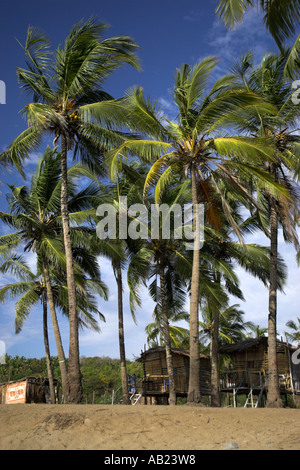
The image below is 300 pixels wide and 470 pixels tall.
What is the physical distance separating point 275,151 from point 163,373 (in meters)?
17.3

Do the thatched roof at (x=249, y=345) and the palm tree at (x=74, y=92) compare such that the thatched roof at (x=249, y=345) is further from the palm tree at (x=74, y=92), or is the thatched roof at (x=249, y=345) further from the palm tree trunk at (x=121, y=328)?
the palm tree at (x=74, y=92)

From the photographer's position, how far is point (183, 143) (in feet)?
47.0

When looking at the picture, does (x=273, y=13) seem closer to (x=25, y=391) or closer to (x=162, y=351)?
(x=25, y=391)

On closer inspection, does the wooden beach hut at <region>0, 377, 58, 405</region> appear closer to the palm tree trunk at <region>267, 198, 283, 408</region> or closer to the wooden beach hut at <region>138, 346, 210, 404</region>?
the wooden beach hut at <region>138, 346, 210, 404</region>

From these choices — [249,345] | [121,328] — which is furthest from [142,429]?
[249,345]

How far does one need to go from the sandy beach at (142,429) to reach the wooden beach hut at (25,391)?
8983 millimetres

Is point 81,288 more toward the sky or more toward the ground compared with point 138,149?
more toward the ground

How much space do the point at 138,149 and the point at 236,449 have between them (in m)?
9.70

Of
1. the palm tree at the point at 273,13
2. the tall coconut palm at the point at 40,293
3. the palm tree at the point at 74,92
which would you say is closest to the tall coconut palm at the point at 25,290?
the tall coconut palm at the point at 40,293

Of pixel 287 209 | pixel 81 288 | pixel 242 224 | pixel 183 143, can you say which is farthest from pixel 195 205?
pixel 242 224

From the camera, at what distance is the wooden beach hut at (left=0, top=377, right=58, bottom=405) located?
736 inches

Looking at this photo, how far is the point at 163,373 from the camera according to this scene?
92.3ft

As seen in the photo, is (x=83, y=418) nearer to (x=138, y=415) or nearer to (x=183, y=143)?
(x=138, y=415)

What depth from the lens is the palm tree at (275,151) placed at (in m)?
15.7
